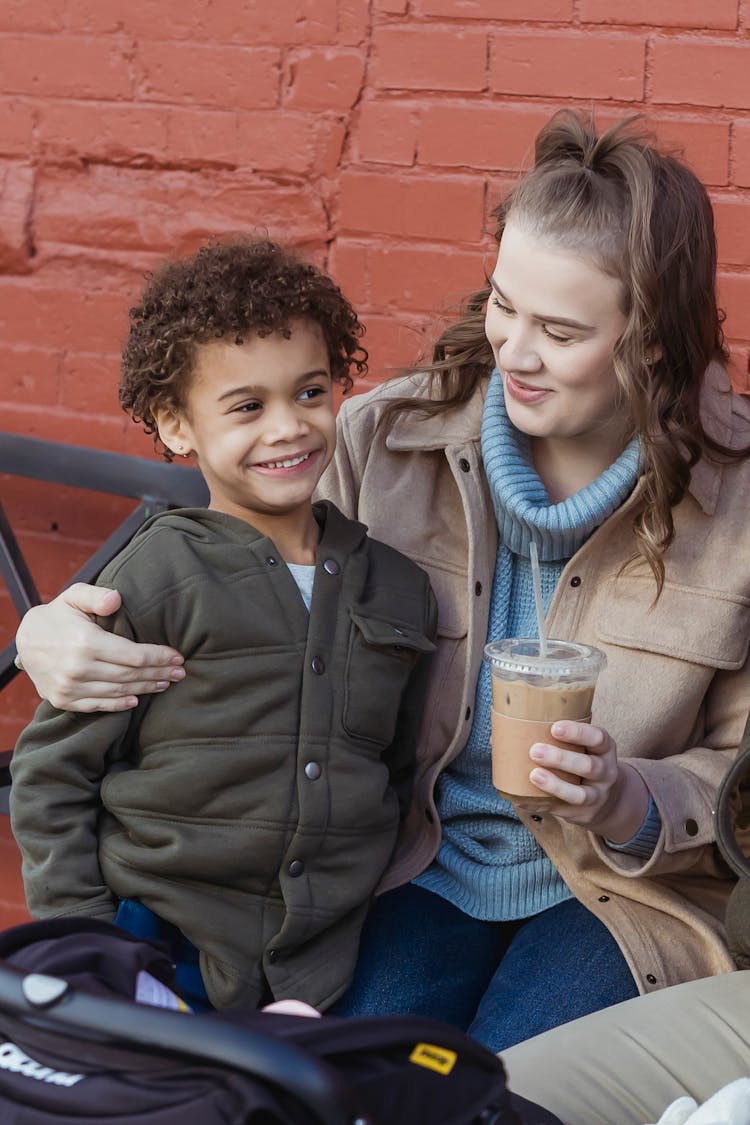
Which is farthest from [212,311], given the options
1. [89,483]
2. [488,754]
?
[89,483]

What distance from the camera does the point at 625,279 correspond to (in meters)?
2.03

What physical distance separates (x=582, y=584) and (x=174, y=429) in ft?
2.08

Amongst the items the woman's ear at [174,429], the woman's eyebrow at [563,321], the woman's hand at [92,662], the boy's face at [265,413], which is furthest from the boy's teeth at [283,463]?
the woman's eyebrow at [563,321]

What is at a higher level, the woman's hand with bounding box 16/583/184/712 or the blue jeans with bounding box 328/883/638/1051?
the woman's hand with bounding box 16/583/184/712

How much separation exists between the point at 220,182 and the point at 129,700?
4.52 feet

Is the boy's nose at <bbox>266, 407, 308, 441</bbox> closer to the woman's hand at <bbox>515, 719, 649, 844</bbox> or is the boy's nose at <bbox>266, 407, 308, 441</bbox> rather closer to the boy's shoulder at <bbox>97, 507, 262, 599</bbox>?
the boy's shoulder at <bbox>97, 507, 262, 599</bbox>

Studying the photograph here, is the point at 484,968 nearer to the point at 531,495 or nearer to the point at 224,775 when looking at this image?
the point at 224,775

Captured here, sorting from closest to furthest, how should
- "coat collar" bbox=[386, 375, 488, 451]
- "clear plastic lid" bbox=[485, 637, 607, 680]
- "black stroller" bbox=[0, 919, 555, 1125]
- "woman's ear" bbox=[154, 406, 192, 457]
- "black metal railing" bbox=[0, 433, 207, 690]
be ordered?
1. "black stroller" bbox=[0, 919, 555, 1125]
2. "clear plastic lid" bbox=[485, 637, 607, 680]
3. "woman's ear" bbox=[154, 406, 192, 457]
4. "coat collar" bbox=[386, 375, 488, 451]
5. "black metal railing" bbox=[0, 433, 207, 690]

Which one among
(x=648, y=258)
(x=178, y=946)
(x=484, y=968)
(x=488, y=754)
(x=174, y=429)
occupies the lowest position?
(x=484, y=968)

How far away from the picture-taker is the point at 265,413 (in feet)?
6.39

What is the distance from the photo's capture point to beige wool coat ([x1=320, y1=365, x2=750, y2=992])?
6.75 feet

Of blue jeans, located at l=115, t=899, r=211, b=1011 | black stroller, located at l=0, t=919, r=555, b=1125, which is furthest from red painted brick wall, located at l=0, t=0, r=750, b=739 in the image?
black stroller, located at l=0, t=919, r=555, b=1125

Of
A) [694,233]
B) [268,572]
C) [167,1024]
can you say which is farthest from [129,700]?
[694,233]

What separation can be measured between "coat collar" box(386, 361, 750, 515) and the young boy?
1.01 feet
